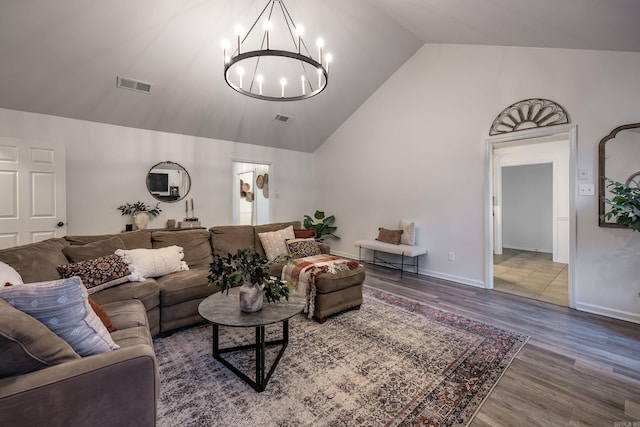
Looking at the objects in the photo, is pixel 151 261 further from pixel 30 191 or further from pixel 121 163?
pixel 121 163

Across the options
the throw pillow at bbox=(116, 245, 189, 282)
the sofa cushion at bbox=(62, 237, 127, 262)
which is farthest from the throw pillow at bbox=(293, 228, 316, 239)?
the sofa cushion at bbox=(62, 237, 127, 262)

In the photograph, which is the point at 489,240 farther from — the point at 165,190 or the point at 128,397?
the point at 165,190

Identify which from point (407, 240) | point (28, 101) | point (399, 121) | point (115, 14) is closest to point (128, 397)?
point (115, 14)

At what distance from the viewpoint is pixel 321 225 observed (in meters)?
6.02

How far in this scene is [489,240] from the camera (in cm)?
385

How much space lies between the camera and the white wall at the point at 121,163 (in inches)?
155

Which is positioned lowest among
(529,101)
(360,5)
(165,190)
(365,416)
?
(365,416)

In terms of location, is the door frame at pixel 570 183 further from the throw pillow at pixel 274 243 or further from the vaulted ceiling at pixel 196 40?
the throw pillow at pixel 274 243

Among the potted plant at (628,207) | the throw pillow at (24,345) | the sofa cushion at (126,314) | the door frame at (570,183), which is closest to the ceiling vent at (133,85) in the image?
the sofa cushion at (126,314)

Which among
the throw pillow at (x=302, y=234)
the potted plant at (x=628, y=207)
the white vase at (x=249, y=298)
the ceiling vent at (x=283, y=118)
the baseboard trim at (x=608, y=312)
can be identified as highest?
the ceiling vent at (x=283, y=118)

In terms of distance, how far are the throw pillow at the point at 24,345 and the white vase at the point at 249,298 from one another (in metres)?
0.98

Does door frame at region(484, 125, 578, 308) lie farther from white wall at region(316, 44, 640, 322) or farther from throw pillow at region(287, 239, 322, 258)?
throw pillow at region(287, 239, 322, 258)

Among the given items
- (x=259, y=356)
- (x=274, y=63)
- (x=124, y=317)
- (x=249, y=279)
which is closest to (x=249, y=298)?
(x=249, y=279)

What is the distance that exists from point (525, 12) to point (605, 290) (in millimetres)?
2964
